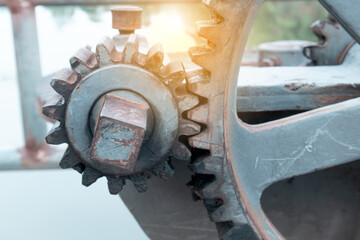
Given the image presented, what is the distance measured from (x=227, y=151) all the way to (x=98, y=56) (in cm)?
27

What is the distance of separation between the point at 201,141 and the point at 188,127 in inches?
1.3

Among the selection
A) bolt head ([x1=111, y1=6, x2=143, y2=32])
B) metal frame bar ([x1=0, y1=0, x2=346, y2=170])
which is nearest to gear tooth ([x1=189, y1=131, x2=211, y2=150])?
bolt head ([x1=111, y1=6, x2=143, y2=32])

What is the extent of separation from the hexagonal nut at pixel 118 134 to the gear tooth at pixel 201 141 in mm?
104

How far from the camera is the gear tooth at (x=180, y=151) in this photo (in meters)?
0.78

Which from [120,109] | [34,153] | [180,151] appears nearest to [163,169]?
[180,151]

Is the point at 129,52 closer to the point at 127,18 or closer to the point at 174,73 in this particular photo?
the point at 174,73

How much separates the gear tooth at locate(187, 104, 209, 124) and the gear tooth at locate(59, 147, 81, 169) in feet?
0.69

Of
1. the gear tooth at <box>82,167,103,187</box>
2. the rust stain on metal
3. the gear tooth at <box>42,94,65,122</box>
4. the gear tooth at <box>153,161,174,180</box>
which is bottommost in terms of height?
the rust stain on metal

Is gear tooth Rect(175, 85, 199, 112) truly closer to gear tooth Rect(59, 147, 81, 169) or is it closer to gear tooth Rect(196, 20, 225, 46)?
gear tooth Rect(196, 20, 225, 46)

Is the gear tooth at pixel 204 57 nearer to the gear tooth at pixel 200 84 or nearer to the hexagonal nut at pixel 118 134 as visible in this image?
the gear tooth at pixel 200 84

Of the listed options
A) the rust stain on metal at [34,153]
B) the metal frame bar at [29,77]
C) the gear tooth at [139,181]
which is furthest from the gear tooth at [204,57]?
the rust stain on metal at [34,153]

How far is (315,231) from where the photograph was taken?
1.12 metres

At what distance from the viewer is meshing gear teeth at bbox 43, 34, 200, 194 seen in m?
0.73

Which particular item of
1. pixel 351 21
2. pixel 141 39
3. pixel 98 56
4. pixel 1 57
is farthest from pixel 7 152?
pixel 351 21
